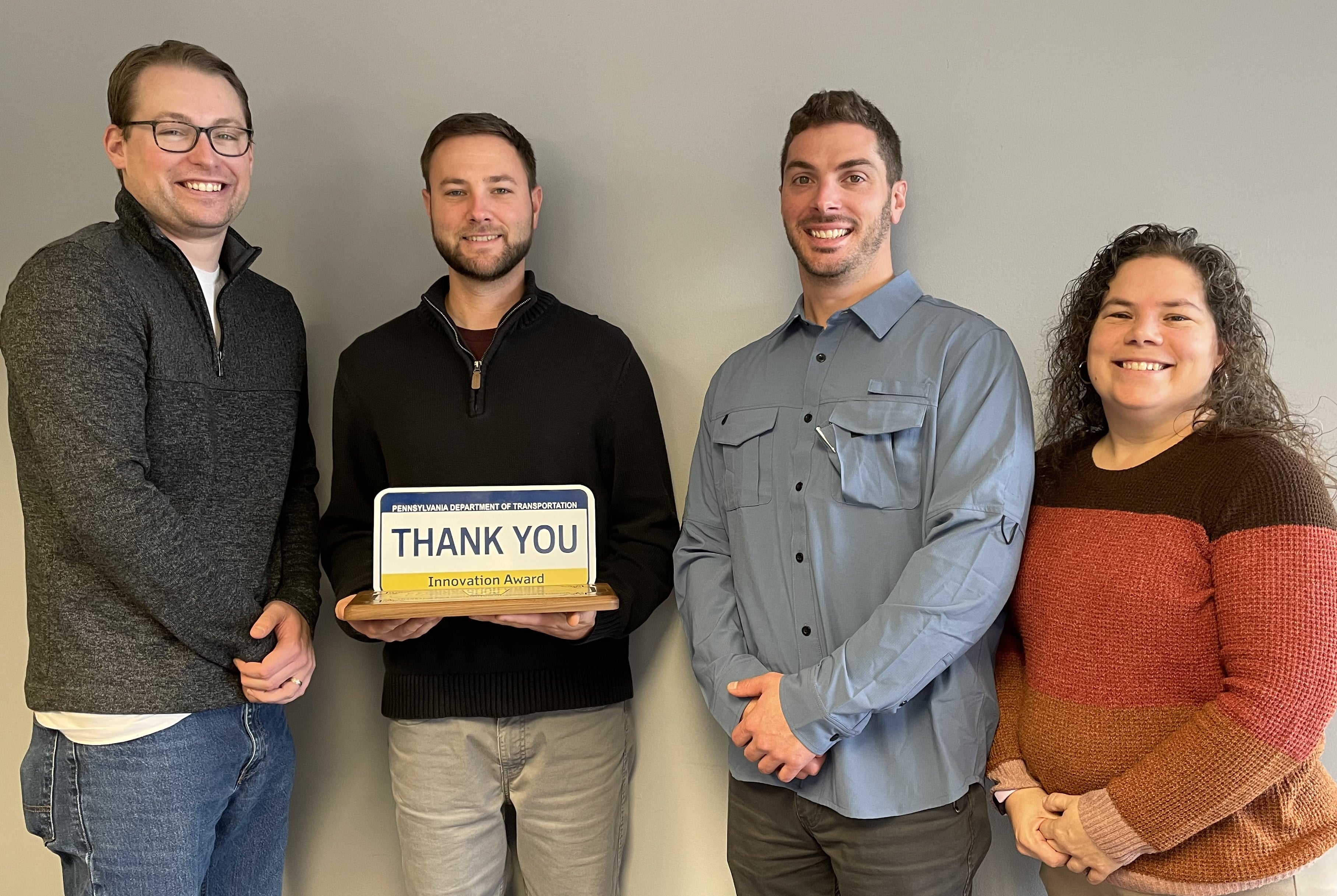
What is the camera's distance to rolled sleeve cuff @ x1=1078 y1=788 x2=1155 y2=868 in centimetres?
123

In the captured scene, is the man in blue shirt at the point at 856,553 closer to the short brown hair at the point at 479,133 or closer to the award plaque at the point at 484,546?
the award plaque at the point at 484,546

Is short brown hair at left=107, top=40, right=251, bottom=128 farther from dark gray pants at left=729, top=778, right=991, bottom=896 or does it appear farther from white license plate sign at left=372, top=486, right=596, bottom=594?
dark gray pants at left=729, top=778, right=991, bottom=896

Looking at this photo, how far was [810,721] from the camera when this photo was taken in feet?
4.45

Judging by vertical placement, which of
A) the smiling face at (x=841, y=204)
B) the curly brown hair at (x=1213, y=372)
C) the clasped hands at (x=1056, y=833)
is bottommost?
the clasped hands at (x=1056, y=833)

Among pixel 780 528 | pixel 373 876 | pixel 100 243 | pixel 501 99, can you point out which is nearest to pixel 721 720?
pixel 780 528

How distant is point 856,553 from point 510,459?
0.70 meters

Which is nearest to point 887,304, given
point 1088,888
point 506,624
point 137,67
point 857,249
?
point 857,249

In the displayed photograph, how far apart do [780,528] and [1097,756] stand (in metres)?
0.59

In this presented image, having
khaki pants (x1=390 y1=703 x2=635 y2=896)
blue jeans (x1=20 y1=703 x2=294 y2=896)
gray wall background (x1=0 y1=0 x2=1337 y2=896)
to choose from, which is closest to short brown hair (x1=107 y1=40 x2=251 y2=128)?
gray wall background (x1=0 y1=0 x2=1337 y2=896)

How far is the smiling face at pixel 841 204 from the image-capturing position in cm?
158

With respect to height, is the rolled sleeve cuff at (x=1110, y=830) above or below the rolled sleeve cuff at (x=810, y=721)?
below

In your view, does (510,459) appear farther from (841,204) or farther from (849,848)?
(849,848)

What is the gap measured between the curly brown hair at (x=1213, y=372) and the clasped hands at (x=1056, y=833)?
1.82 feet

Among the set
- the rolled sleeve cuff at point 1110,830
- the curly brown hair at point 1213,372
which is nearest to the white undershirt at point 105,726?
the rolled sleeve cuff at point 1110,830
